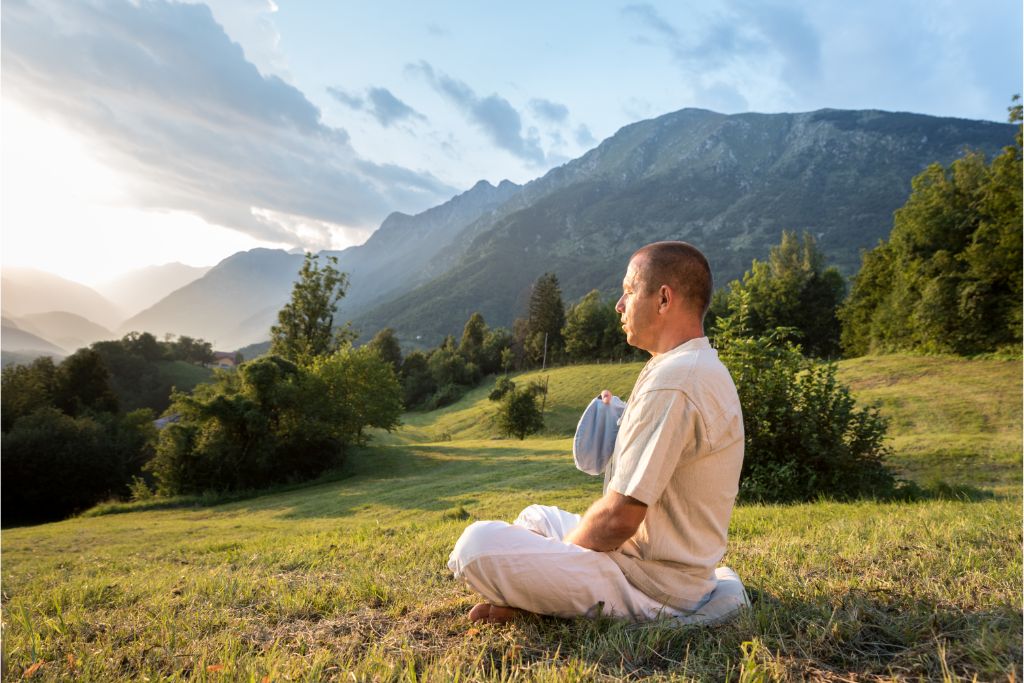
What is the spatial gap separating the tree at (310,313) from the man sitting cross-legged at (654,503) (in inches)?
1814

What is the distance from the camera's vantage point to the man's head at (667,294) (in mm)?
2682

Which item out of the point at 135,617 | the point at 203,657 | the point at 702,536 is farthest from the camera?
the point at 135,617

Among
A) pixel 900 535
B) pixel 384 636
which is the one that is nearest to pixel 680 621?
pixel 384 636

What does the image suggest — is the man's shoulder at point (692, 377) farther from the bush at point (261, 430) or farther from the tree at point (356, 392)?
the tree at point (356, 392)

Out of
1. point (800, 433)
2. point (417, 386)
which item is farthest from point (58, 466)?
point (417, 386)

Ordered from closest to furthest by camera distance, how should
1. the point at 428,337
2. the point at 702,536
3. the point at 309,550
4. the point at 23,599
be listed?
the point at 702,536 → the point at 23,599 → the point at 309,550 → the point at 428,337

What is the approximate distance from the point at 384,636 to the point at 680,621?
160 centimetres

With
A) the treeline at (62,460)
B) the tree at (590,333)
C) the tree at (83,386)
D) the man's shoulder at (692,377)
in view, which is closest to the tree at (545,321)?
the tree at (590,333)

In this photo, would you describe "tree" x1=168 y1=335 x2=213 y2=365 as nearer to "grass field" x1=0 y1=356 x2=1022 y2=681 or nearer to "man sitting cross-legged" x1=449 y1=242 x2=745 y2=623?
"grass field" x1=0 y1=356 x2=1022 y2=681

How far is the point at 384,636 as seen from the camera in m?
2.84

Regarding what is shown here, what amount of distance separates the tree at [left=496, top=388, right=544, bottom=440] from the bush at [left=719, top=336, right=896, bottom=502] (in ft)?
90.9

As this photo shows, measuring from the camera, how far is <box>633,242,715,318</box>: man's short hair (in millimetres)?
2672

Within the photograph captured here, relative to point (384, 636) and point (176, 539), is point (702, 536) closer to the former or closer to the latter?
point (384, 636)

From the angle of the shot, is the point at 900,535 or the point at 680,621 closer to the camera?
the point at 680,621
